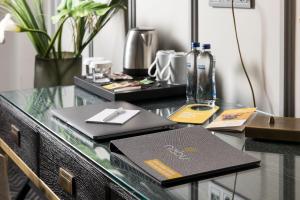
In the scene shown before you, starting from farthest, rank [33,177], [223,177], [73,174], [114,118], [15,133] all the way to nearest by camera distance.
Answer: [15,133] → [33,177] → [114,118] → [73,174] → [223,177]

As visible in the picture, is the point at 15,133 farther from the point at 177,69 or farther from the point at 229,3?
the point at 229,3

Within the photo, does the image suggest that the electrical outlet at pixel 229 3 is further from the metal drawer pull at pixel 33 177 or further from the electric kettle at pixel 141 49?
the metal drawer pull at pixel 33 177

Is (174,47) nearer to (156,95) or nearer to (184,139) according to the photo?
(156,95)

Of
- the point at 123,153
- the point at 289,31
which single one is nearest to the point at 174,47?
the point at 289,31

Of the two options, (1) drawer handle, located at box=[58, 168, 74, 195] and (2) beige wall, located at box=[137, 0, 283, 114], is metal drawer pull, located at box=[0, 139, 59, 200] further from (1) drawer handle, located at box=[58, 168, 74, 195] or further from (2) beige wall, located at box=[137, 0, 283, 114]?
(2) beige wall, located at box=[137, 0, 283, 114]

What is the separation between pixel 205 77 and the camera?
1.27m

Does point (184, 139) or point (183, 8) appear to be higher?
point (183, 8)

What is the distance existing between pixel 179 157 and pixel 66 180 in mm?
273

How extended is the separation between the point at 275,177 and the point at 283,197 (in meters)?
0.08

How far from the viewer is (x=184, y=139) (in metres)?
0.90

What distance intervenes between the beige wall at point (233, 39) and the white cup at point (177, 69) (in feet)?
0.29

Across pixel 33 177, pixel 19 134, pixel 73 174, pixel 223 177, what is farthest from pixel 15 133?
pixel 223 177

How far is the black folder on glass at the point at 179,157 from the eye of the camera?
0.76 m

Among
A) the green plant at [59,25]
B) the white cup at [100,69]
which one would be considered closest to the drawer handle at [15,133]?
the white cup at [100,69]
